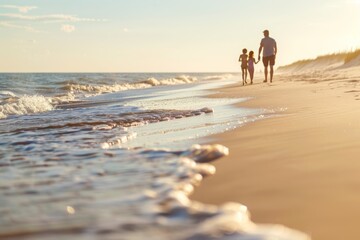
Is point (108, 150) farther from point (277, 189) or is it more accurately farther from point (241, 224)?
point (241, 224)

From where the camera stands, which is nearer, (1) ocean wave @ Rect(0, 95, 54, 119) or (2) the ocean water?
(2) the ocean water

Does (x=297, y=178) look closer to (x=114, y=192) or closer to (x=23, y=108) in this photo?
(x=114, y=192)

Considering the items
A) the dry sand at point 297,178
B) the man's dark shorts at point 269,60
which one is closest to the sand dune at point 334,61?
the man's dark shorts at point 269,60

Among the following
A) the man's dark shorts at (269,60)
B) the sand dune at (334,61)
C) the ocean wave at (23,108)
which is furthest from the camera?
the sand dune at (334,61)

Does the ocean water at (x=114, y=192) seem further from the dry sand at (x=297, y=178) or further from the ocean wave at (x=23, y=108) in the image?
the ocean wave at (x=23, y=108)

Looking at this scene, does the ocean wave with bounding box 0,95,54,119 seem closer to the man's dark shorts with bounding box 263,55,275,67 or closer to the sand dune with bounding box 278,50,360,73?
the man's dark shorts with bounding box 263,55,275,67

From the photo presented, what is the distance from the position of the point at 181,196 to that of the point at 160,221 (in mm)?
288

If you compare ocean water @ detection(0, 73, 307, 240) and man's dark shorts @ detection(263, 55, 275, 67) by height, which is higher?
man's dark shorts @ detection(263, 55, 275, 67)

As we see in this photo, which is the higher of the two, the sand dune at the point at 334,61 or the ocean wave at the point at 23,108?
the sand dune at the point at 334,61

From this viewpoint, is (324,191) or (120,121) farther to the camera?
(120,121)

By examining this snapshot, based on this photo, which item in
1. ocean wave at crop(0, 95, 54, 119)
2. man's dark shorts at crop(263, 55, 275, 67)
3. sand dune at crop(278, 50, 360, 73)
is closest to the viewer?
ocean wave at crop(0, 95, 54, 119)

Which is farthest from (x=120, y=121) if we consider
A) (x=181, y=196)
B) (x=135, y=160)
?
(x=181, y=196)

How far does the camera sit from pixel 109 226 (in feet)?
A: 4.57

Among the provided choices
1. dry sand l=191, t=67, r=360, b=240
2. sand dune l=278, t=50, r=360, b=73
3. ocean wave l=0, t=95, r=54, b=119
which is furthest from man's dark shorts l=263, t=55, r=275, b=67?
sand dune l=278, t=50, r=360, b=73
